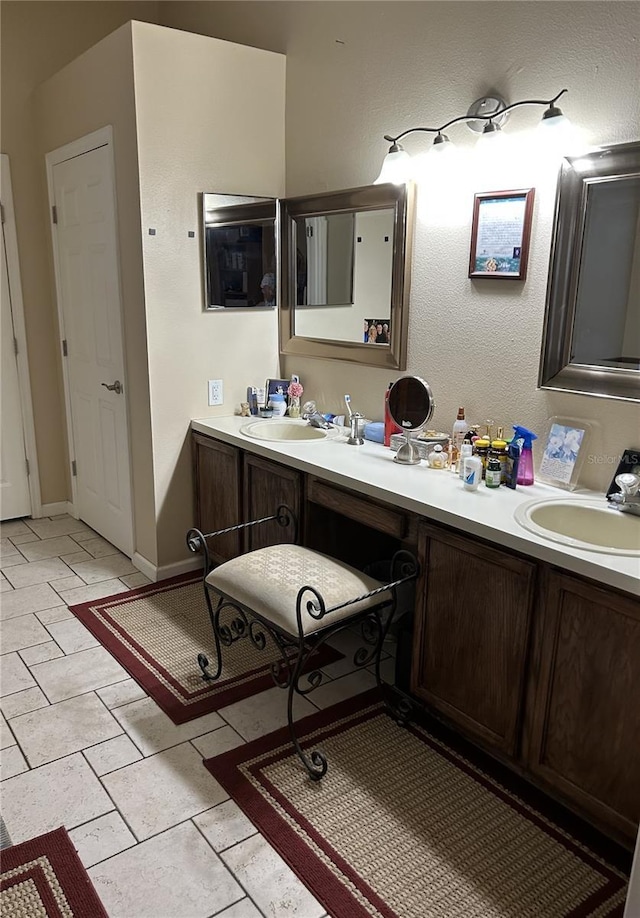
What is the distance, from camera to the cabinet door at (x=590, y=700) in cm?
165

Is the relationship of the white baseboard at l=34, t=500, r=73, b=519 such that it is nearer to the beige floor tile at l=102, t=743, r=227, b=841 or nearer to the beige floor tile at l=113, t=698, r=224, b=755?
the beige floor tile at l=113, t=698, r=224, b=755

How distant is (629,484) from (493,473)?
418 millimetres

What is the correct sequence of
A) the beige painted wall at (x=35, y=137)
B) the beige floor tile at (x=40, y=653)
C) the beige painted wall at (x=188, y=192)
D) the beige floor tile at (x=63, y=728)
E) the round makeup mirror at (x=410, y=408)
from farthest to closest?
1. the beige painted wall at (x=35, y=137)
2. the beige painted wall at (x=188, y=192)
3. the beige floor tile at (x=40, y=653)
4. the round makeup mirror at (x=410, y=408)
5. the beige floor tile at (x=63, y=728)

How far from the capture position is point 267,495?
9.36 feet

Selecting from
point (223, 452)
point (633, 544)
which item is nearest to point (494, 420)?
point (633, 544)

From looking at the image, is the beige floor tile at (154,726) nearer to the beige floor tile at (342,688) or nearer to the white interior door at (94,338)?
the beige floor tile at (342,688)

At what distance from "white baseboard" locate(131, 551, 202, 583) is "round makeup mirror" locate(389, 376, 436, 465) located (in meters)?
1.38


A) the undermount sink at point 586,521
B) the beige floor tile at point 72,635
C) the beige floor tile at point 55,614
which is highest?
the undermount sink at point 586,521

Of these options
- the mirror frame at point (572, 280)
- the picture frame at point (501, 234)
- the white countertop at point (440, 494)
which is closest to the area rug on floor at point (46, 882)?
the white countertop at point (440, 494)

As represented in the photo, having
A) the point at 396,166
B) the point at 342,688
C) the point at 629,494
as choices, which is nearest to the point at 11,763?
the point at 342,688

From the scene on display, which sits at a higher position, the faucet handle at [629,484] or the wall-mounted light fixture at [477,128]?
the wall-mounted light fixture at [477,128]

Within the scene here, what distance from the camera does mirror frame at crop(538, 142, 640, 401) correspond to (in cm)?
200

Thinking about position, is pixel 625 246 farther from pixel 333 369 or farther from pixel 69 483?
pixel 69 483

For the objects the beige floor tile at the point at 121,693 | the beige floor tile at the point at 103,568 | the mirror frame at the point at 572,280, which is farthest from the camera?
the beige floor tile at the point at 103,568
